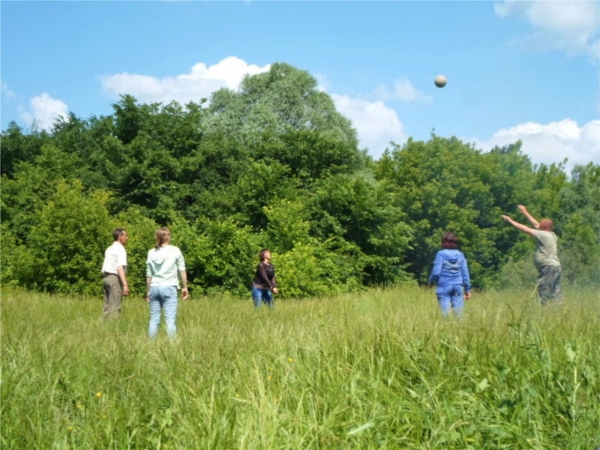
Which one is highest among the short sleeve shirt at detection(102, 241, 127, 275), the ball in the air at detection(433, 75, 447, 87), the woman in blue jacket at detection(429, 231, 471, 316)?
the ball in the air at detection(433, 75, 447, 87)

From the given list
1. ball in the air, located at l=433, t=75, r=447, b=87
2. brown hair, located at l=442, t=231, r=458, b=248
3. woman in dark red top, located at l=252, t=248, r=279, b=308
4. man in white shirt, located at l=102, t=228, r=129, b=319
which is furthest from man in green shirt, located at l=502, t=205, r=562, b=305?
ball in the air, located at l=433, t=75, r=447, b=87

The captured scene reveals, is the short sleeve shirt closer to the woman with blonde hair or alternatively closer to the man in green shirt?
the woman with blonde hair

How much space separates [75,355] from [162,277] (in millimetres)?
3766

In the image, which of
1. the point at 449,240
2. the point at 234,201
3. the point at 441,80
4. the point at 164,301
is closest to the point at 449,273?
the point at 449,240

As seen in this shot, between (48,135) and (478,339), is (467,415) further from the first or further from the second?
(48,135)

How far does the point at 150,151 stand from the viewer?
36.1 metres

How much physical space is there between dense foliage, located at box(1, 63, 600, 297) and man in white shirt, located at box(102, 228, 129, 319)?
18108 millimetres

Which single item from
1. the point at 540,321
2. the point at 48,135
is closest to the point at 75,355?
the point at 540,321

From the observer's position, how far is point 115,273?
11.5m

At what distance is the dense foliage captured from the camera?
31.1 m

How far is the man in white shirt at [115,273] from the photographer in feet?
36.9

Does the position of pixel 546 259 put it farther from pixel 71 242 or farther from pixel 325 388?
pixel 71 242

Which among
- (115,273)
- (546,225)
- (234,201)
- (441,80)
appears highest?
(441,80)

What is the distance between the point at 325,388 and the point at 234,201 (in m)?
31.3
